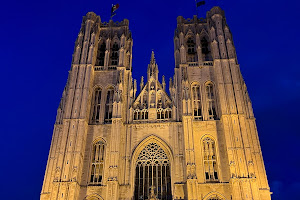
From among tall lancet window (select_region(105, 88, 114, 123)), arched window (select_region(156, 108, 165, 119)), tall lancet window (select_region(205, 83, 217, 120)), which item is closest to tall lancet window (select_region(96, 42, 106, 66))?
tall lancet window (select_region(105, 88, 114, 123))

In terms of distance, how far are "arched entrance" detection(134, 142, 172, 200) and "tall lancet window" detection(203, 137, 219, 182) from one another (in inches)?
146

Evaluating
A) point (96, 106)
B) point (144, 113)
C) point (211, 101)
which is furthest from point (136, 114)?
point (211, 101)

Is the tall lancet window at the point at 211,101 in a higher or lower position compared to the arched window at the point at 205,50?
lower

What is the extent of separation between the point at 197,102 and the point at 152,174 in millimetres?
9847

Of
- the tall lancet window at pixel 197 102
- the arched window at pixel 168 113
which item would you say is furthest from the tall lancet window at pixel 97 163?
the tall lancet window at pixel 197 102

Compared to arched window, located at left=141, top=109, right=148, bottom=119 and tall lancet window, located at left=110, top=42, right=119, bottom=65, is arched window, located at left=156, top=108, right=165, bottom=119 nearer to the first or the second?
arched window, located at left=141, top=109, right=148, bottom=119

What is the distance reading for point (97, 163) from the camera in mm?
34188

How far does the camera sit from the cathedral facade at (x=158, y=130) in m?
31.3

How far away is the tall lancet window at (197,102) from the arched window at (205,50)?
4.70 m

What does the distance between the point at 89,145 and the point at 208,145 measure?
1233cm

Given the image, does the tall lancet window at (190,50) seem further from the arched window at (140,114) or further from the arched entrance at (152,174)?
the arched entrance at (152,174)

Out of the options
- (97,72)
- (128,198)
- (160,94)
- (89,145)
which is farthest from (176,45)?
(128,198)

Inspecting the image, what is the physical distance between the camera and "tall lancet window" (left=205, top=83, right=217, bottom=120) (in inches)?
1437

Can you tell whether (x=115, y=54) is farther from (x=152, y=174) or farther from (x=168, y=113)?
(x=152, y=174)
